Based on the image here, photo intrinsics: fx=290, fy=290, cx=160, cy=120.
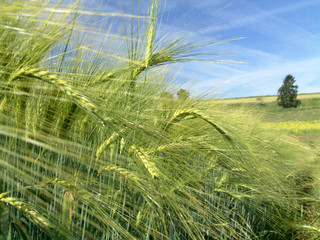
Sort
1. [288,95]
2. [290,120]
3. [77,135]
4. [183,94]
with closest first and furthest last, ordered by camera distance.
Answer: [77,135]
[183,94]
[290,120]
[288,95]

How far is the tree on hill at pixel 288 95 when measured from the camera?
32.0 meters

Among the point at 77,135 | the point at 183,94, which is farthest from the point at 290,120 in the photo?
the point at 77,135

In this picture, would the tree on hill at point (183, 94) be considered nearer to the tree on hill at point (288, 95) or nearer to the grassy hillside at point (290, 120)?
the grassy hillside at point (290, 120)

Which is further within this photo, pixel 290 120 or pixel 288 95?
pixel 288 95

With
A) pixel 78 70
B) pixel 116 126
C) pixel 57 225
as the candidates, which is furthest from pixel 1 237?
pixel 78 70

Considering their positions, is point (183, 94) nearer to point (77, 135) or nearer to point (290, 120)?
point (77, 135)

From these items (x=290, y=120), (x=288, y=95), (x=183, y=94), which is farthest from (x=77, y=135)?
(x=288, y=95)

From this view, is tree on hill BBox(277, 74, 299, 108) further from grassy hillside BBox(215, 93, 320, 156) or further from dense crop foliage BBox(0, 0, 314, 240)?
dense crop foliage BBox(0, 0, 314, 240)

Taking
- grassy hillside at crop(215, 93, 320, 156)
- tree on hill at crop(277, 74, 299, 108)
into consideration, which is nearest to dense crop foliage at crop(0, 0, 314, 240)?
grassy hillside at crop(215, 93, 320, 156)

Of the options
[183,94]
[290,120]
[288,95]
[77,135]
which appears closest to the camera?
[77,135]

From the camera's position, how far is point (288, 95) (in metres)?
33.2

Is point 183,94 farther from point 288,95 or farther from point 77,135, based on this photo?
point 288,95

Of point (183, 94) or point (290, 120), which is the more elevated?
point (183, 94)

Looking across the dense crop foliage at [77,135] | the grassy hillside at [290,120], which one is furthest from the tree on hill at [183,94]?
the grassy hillside at [290,120]
